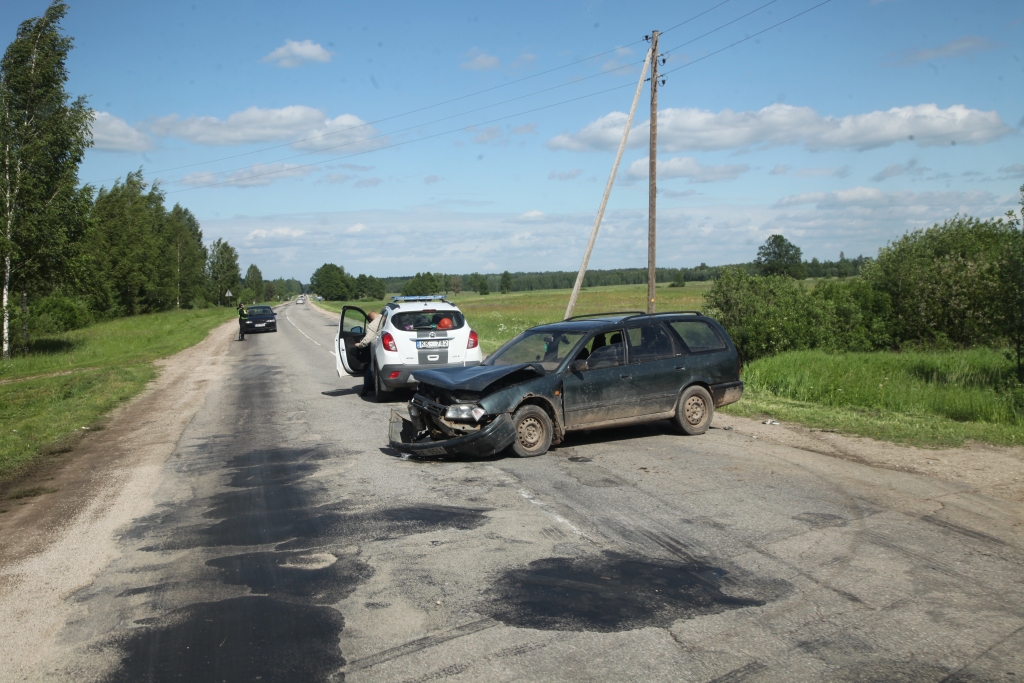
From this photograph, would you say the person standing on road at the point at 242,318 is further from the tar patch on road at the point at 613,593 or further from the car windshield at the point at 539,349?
the tar patch on road at the point at 613,593

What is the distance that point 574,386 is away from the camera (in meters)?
9.30

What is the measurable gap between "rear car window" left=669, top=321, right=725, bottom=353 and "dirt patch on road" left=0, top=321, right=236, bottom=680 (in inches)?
263

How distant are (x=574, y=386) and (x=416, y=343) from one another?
5.34 meters

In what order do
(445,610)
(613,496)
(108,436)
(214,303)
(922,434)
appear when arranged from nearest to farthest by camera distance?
1. (445,610)
2. (613,496)
3. (922,434)
4. (108,436)
5. (214,303)

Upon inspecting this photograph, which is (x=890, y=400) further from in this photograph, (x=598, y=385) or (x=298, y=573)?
(x=298, y=573)

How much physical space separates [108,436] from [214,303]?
10402 centimetres

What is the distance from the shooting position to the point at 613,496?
7.11 m

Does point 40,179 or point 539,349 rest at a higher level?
point 40,179

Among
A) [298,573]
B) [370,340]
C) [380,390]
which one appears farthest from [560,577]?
[370,340]

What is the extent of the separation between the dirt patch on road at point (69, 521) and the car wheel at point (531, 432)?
385cm

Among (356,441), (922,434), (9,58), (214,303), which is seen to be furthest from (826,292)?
(214,303)

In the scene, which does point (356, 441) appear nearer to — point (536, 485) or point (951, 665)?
point (536, 485)

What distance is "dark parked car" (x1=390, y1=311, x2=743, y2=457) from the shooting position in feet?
28.5

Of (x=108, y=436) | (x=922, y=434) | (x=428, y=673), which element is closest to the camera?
(x=428, y=673)
